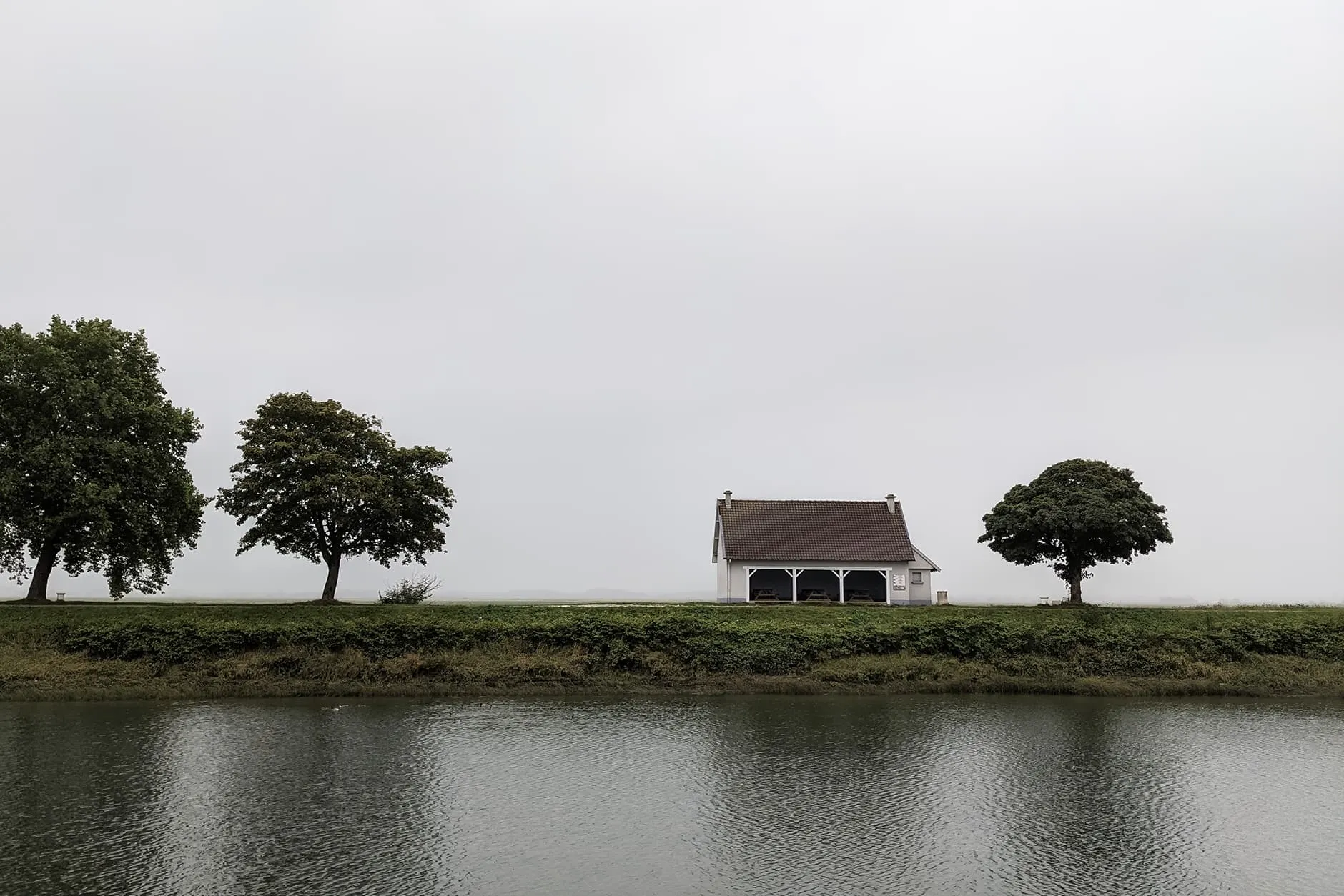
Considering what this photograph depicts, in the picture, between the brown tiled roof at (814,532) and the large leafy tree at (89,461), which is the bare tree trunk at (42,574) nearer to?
the large leafy tree at (89,461)

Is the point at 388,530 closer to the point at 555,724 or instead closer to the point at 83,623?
the point at 83,623

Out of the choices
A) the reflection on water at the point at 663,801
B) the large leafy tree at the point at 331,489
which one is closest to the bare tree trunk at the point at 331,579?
the large leafy tree at the point at 331,489

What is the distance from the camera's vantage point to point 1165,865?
717 inches

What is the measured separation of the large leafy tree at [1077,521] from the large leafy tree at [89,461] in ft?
145

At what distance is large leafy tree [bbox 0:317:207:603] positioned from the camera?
40.3m

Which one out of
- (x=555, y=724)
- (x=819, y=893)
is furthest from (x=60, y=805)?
(x=819, y=893)

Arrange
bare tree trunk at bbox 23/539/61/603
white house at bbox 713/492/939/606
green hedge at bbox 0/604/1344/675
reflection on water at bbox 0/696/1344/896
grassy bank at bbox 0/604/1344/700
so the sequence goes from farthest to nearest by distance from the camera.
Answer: white house at bbox 713/492/939/606
bare tree trunk at bbox 23/539/61/603
green hedge at bbox 0/604/1344/675
grassy bank at bbox 0/604/1344/700
reflection on water at bbox 0/696/1344/896

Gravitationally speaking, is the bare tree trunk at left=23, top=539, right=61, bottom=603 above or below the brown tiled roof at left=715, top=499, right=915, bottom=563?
below

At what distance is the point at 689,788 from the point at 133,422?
35.8 metres

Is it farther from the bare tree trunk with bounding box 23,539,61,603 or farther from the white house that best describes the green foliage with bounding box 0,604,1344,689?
the white house

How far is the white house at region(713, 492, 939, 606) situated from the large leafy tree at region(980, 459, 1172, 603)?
6339mm

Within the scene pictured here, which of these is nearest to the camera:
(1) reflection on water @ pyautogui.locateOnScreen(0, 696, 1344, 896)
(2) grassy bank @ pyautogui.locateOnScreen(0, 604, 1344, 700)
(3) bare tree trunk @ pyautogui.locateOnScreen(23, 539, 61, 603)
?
(1) reflection on water @ pyautogui.locateOnScreen(0, 696, 1344, 896)

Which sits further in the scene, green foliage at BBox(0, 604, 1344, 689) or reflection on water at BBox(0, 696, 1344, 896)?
green foliage at BBox(0, 604, 1344, 689)

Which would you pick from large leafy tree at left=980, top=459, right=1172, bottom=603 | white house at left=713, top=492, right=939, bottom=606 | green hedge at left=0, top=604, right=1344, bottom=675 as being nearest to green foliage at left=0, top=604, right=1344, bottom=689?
green hedge at left=0, top=604, right=1344, bottom=675
